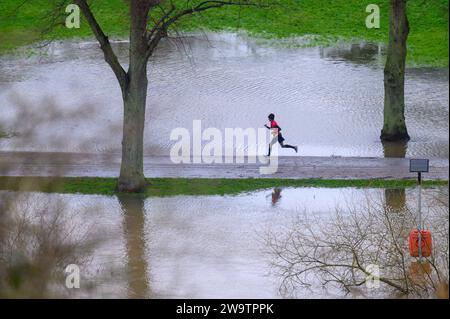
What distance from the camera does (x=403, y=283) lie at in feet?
53.3

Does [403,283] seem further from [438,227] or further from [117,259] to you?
→ [117,259]

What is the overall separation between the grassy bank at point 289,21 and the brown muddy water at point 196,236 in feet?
58.6

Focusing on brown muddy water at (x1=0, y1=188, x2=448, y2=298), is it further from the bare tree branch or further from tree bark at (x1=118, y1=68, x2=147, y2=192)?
the bare tree branch

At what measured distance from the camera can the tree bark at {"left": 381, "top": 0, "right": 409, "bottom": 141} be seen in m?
27.7

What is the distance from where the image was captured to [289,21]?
42031mm

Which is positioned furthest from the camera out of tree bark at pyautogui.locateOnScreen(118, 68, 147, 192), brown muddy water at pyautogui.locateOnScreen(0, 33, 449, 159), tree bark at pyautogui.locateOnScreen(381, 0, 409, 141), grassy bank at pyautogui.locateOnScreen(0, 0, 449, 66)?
grassy bank at pyautogui.locateOnScreen(0, 0, 449, 66)

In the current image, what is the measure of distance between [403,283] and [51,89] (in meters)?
20.2

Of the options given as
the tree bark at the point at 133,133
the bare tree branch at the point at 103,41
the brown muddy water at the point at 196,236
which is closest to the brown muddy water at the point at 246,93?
the tree bark at the point at 133,133

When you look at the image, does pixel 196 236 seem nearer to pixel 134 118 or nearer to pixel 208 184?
pixel 208 184

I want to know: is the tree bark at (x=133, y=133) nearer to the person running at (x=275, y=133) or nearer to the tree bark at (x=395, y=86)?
the person running at (x=275, y=133)

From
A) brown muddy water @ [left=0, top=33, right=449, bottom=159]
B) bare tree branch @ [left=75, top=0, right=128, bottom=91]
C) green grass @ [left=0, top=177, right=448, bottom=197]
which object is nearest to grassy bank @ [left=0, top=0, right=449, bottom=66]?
brown muddy water @ [left=0, top=33, right=449, bottom=159]

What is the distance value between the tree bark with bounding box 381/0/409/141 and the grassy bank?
1129 cm

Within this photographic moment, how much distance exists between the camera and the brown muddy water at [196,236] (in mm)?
16234
